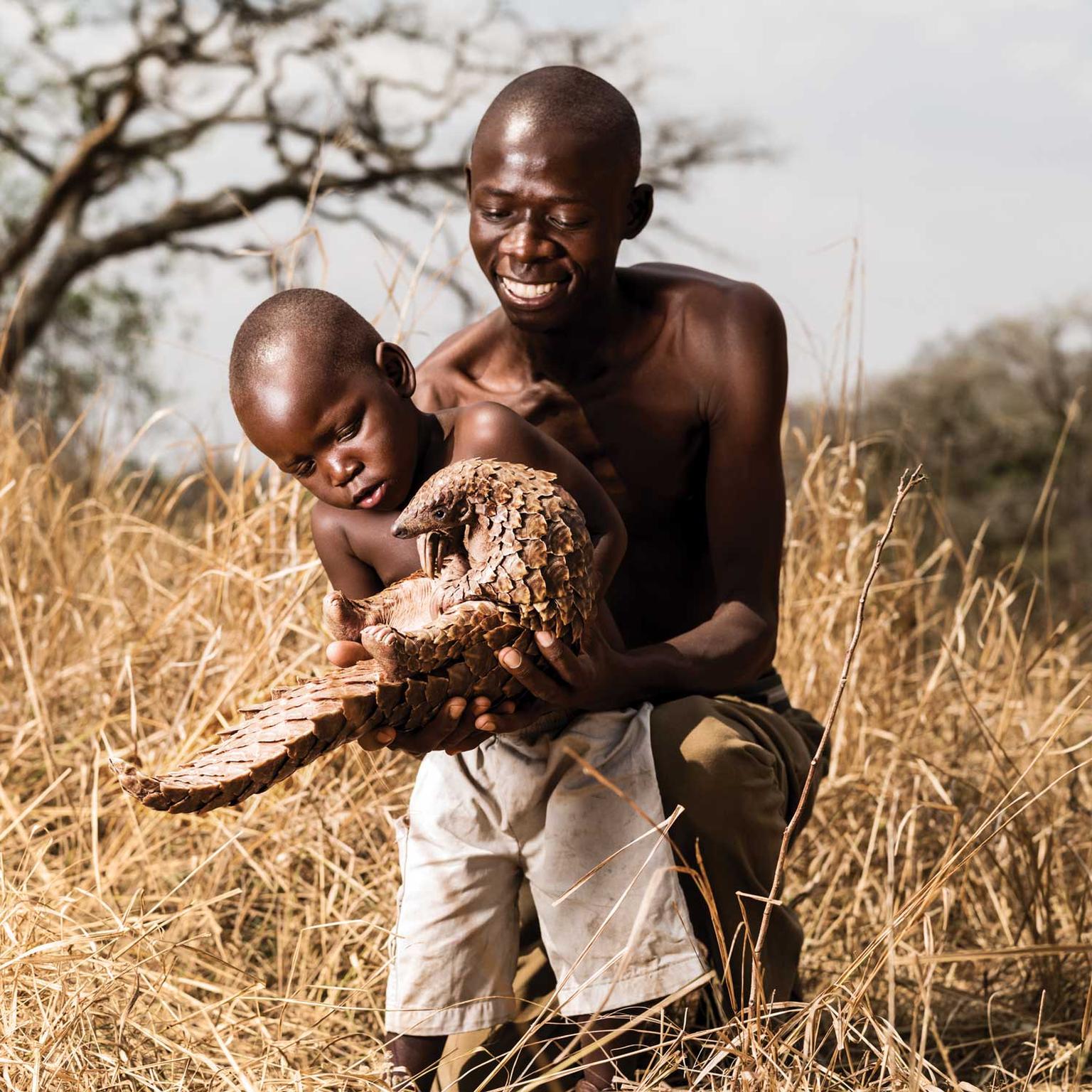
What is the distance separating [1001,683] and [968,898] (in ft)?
3.44

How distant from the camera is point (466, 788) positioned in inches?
67.1

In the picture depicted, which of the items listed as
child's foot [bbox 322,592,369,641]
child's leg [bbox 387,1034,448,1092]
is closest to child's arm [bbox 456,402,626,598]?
child's foot [bbox 322,592,369,641]

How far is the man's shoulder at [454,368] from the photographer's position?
2.07 meters

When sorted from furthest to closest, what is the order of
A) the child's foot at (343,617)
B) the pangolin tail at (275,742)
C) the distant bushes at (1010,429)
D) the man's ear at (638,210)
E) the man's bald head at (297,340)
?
the distant bushes at (1010,429) < the man's ear at (638,210) < the man's bald head at (297,340) < the child's foot at (343,617) < the pangolin tail at (275,742)

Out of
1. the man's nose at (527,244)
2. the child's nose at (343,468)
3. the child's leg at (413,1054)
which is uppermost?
the man's nose at (527,244)

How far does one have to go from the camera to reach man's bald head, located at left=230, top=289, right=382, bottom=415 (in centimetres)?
152

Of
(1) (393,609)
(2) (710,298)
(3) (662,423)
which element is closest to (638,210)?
(2) (710,298)

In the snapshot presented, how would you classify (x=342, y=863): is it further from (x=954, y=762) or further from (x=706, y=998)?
(x=954, y=762)

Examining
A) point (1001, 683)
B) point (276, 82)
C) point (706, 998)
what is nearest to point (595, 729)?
point (706, 998)

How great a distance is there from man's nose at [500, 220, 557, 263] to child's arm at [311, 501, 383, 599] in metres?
0.45

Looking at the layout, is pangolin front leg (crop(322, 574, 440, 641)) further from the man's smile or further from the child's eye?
the man's smile

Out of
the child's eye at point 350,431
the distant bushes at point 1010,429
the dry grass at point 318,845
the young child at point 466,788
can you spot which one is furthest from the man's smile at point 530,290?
the distant bushes at point 1010,429

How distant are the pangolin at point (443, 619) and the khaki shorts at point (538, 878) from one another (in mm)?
203

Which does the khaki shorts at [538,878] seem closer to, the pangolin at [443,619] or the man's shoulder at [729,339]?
the pangolin at [443,619]
